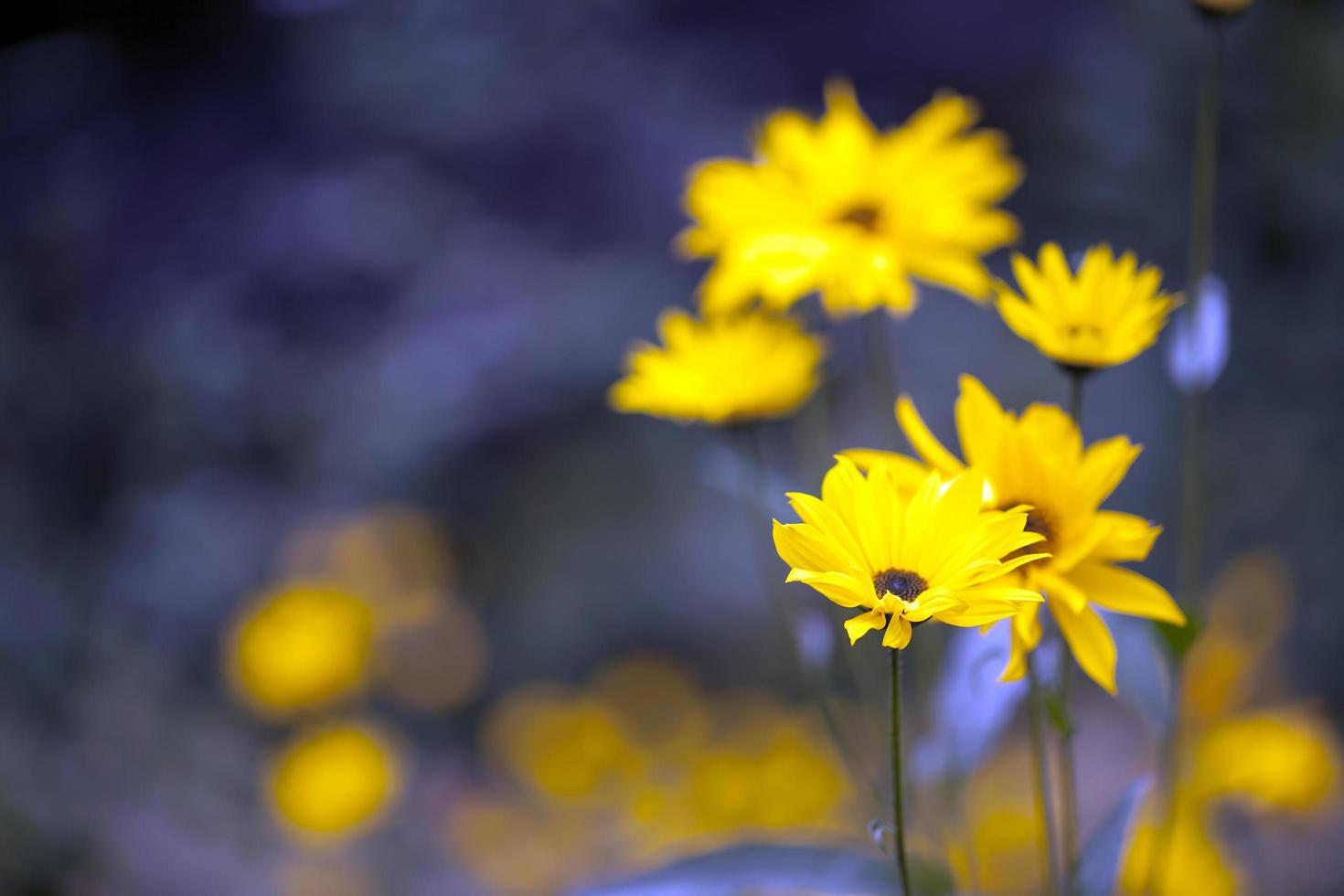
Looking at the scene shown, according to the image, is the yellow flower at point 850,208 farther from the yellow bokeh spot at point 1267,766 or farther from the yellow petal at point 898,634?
the yellow bokeh spot at point 1267,766

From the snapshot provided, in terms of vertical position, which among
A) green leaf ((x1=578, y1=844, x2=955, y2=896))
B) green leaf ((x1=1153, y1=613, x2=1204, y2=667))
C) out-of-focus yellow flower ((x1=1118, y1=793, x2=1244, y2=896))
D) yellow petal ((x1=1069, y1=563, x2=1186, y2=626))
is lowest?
out-of-focus yellow flower ((x1=1118, y1=793, x2=1244, y2=896))

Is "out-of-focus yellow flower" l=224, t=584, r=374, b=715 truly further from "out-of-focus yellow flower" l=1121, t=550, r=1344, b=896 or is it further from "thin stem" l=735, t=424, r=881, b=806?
"out-of-focus yellow flower" l=1121, t=550, r=1344, b=896

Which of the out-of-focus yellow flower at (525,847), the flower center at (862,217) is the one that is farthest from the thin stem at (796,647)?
the out-of-focus yellow flower at (525,847)

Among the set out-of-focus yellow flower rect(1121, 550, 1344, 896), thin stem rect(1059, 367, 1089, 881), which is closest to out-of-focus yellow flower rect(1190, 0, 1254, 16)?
thin stem rect(1059, 367, 1089, 881)

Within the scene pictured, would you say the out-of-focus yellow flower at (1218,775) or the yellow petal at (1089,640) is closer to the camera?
the yellow petal at (1089,640)

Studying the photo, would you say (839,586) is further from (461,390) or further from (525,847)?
(461,390)

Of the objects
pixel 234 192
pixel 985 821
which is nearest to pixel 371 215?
pixel 234 192
